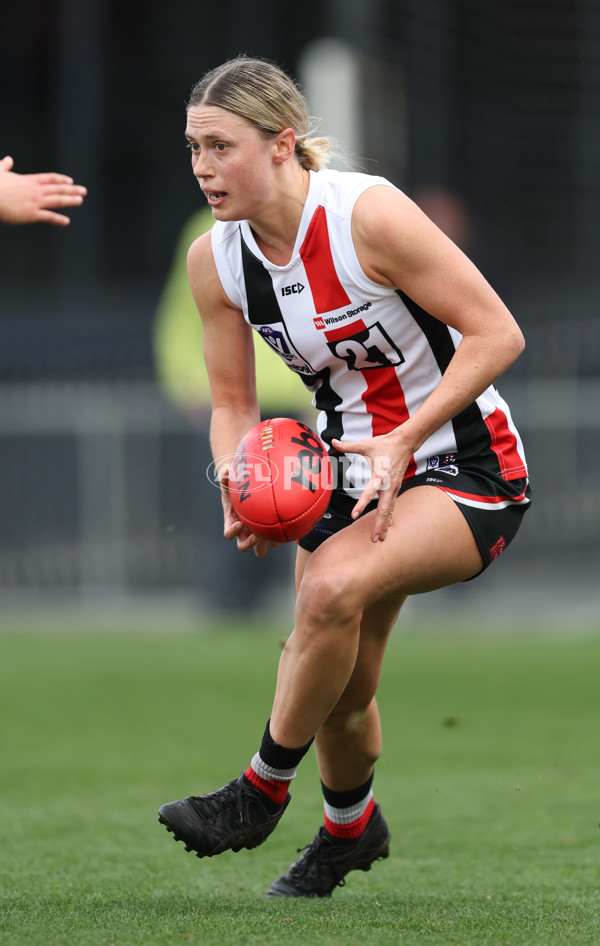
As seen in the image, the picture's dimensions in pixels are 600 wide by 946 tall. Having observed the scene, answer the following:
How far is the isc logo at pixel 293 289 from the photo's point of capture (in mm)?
3783

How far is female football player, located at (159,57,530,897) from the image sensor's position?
358cm

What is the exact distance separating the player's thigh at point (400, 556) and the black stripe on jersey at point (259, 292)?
0.62m

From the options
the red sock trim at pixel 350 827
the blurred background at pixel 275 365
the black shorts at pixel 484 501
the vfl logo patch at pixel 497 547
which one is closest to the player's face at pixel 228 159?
the black shorts at pixel 484 501

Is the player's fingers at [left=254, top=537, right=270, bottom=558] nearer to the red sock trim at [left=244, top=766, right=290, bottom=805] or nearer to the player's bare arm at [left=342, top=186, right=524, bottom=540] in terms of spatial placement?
the player's bare arm at [left=342, top=186, right=524, bottom=540]

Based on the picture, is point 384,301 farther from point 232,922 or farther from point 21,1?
point 21,1

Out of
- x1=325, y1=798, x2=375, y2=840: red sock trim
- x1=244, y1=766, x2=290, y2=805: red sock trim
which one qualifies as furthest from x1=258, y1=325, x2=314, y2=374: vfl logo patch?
x1=325, y1=798, x2=375, y2=840: red sock trim

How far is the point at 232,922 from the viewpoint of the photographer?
11.8 feet

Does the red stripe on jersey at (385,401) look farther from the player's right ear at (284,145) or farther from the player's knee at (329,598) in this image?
the player's right ear at (284,145)

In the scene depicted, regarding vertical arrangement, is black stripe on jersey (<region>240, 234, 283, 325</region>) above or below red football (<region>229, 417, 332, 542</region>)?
above

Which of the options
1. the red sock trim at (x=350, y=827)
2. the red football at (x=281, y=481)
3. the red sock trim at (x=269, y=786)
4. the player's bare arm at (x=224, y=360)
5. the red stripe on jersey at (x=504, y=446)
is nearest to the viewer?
the red football at (x=281, y=481)

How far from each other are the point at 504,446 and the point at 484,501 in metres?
0.25

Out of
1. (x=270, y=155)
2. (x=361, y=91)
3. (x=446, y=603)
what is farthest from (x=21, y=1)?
(x=270, y=155)

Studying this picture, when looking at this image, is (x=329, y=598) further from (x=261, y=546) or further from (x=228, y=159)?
(x=228, y=159)

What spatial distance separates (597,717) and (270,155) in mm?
4769
